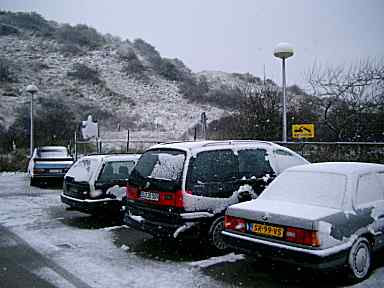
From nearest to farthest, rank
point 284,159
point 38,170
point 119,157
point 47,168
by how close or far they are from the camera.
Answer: point 284,159 < point 119,157 < point 38,170 < point 47,168

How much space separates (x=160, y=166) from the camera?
698 centimetres

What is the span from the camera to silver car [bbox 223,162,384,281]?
16.4ft

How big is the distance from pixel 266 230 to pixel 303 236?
0.54 meters

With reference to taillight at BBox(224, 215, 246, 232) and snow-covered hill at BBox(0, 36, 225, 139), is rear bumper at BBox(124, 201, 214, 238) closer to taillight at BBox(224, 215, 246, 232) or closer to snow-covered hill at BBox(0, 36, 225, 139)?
taillight at BBox(224, 215, 246, 232)

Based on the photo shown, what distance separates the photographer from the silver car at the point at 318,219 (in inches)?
196

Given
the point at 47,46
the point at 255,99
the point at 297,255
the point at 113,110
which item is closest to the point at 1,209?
the point at 297,255

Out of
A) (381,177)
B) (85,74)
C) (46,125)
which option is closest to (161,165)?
(381,177)

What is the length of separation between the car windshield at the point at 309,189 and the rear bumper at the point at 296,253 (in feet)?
2.04

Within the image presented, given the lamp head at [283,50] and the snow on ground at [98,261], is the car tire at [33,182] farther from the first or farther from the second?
the lamp head at [283,50]

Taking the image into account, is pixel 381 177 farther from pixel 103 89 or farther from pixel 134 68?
pixel 134 68

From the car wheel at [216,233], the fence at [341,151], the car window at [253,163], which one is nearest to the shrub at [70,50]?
the fence at [341,151]

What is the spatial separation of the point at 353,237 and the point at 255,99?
42.9 ft

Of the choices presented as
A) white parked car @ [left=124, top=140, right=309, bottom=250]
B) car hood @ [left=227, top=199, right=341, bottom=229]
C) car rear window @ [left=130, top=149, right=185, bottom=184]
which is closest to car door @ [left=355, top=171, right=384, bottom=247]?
car hood @ [left=227, top=199, right=341, bottom=229]

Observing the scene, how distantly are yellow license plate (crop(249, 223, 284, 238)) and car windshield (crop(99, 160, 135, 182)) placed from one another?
180 inches
